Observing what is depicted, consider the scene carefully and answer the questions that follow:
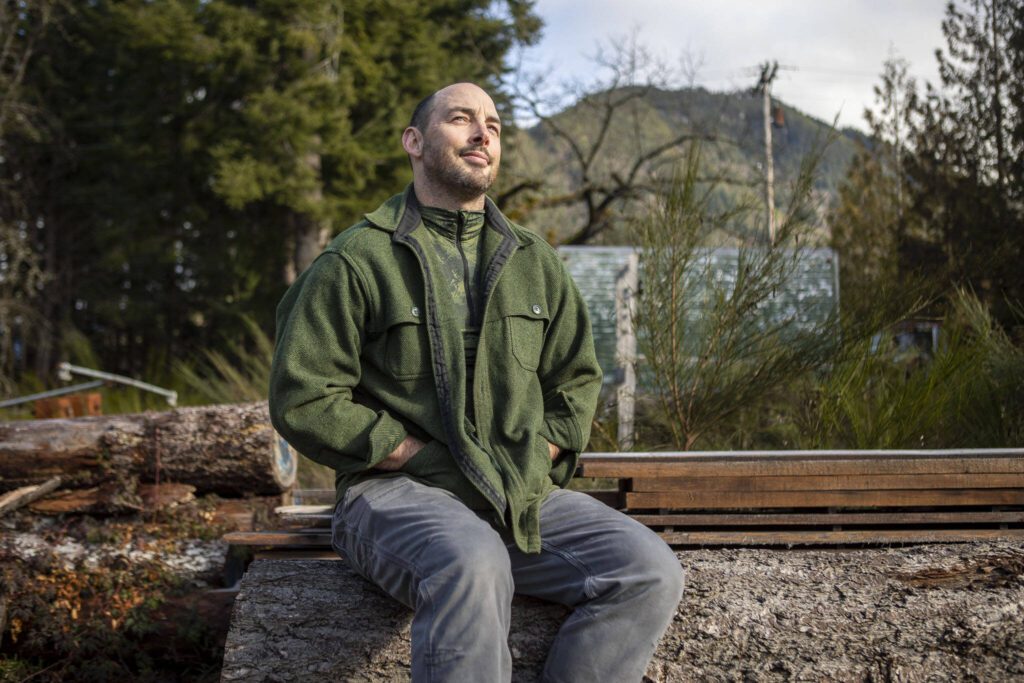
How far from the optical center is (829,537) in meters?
3.45

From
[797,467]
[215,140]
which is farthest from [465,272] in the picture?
[215,140]

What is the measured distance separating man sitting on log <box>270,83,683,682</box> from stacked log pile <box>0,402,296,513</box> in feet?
6.93

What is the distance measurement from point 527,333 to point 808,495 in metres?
1.19

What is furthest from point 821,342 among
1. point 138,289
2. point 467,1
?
point 138,289

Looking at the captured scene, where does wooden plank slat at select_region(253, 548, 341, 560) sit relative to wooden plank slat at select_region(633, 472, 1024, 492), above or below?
below

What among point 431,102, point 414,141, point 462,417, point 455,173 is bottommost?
point 462,417

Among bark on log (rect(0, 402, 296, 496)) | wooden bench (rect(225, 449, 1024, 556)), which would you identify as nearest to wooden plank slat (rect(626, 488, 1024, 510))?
wooden bench (rect(225, 449, 1024, 556))

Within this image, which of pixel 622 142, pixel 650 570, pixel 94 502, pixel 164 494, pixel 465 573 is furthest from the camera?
pixel 622 142

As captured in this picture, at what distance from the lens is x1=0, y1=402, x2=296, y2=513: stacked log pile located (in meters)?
4.77

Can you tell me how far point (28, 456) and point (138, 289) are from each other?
581 inches

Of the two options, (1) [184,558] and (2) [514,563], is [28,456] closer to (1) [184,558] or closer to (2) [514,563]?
(1) [184,558]

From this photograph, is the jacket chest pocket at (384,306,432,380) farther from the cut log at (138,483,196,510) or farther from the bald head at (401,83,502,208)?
the cut log at (138,483,196,510)

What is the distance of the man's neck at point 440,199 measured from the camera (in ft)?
10.3

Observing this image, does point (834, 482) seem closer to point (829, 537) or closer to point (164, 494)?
point (829, 537)
